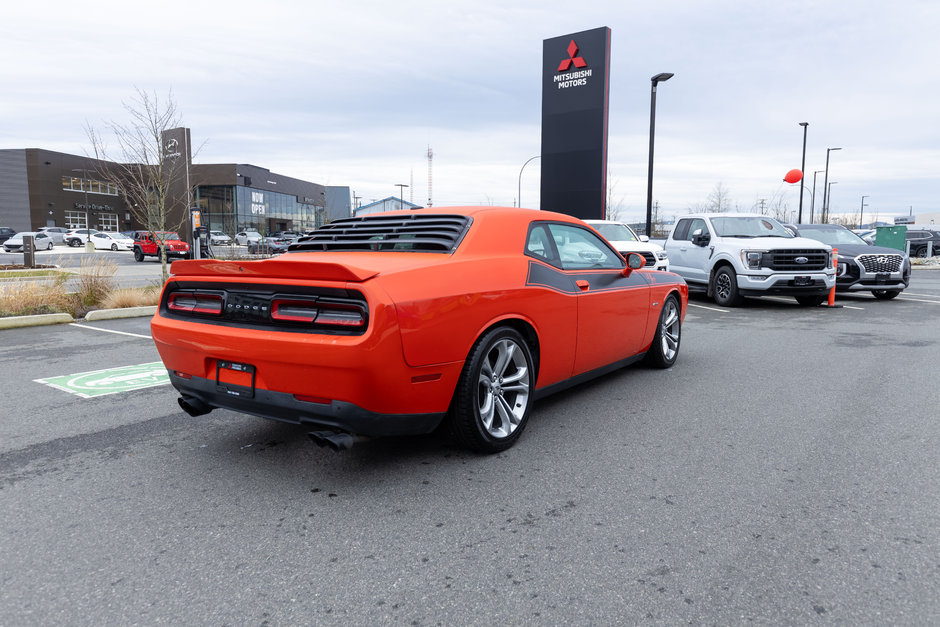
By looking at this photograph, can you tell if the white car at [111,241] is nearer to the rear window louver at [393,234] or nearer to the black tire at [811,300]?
the black tire at [811,300]

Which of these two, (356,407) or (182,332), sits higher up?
(182,332)

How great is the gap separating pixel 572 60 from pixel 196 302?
2137 cm

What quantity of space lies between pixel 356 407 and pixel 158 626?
128cm

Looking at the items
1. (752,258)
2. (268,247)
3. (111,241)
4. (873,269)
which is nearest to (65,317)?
(752,258)

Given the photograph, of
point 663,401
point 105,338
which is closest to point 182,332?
point 663,401

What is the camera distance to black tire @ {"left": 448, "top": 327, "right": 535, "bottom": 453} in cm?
366

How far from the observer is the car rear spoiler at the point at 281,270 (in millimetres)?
3232

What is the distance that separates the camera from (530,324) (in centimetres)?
411

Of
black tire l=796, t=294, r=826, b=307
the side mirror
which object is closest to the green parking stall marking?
the side mirror

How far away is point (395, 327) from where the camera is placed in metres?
3.18

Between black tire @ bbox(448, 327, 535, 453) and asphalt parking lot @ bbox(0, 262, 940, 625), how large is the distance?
172mm

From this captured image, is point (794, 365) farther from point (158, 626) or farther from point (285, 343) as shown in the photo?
point (158, 626)

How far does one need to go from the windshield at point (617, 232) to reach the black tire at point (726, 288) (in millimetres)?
2387

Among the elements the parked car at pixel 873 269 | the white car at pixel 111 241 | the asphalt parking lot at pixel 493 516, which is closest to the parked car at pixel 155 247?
the white car at pixel 111 241
